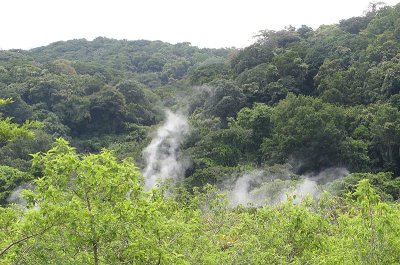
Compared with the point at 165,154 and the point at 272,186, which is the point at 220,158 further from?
the point at 272,186

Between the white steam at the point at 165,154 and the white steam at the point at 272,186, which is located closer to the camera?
the white steam at the point at 272,186

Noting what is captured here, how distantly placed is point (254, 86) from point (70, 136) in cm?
1733

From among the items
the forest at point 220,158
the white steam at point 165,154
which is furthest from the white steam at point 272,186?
the white steam at point 165,154

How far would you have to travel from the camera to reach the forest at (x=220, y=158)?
727 centimetres

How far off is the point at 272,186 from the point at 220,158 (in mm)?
8742

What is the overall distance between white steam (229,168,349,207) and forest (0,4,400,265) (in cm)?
10

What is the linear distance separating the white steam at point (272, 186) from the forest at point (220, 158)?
0.10 m

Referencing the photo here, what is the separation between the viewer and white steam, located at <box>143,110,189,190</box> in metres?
33.5

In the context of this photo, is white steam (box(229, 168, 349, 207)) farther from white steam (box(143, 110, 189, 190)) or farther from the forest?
white steam (box(143, 110, 189, 190))

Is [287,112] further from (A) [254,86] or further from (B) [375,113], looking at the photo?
(A) [254,86]

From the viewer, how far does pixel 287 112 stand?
34.2 m

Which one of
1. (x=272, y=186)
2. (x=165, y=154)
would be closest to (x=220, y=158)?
(x=165, y=154)

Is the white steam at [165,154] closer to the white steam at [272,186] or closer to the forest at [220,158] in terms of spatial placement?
the forest at [220,158]

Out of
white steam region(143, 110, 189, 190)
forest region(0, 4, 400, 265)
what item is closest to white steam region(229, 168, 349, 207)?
forest region(0, 4, 400, 265)
